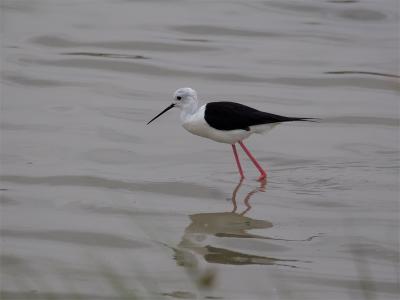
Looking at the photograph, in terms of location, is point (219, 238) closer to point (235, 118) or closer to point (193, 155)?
point (235, 118)

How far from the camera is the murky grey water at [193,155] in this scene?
584 centimetres

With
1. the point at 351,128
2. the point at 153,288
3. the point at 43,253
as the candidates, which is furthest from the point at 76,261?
the point at 351,128

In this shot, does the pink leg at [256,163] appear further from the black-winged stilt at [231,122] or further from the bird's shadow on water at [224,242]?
the bird's shadow on water at [224,242]

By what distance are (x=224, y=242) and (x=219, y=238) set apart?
103 mm

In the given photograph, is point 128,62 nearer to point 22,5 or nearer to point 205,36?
point 205,36

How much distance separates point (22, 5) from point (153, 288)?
25.6 feet

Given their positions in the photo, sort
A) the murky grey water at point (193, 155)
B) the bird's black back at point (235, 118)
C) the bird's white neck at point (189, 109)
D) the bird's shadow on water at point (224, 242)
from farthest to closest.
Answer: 1. the bird's white neck at point (189, 109)
2. the bird's black back at point (235, 118)
3. the bird's shadow on water at point (224, 242)
4. the murky grey water at point (193, 155)

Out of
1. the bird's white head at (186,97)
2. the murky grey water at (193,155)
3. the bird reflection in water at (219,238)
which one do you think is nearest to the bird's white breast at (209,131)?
the bird's white head at (186,97)

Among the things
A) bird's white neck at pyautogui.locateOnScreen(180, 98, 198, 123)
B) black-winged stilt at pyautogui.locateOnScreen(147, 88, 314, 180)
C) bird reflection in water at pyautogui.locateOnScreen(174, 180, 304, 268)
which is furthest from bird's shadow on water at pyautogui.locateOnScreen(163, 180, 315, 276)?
bird's white neck at pyautogui.locateOnScreen(180, 98, 198, 123)

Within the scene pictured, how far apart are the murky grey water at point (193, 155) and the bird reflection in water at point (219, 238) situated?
18mm

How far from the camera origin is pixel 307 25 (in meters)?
12.0

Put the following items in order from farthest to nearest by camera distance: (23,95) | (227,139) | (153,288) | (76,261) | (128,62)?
(128,62), (23,95), (227,139), (76,261), (153,288)

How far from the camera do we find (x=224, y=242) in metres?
6.30

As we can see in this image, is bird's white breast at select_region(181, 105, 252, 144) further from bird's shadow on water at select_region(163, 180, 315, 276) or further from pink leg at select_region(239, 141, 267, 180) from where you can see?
bird's shadow on water at select_region(163, 180, 315, 276)
